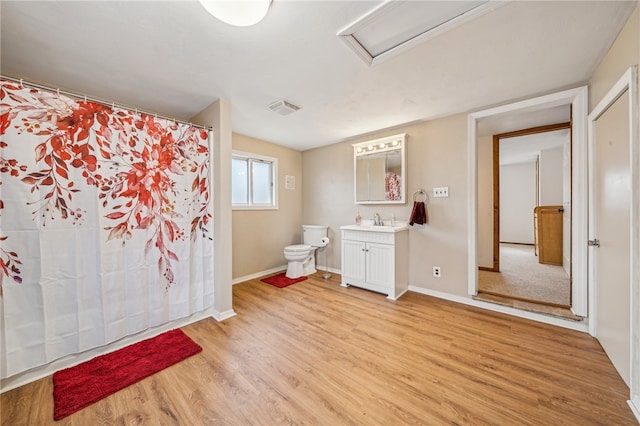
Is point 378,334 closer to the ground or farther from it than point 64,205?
closer to the ground

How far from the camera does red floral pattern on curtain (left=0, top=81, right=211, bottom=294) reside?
150 centimetres

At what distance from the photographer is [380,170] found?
3.41 meters

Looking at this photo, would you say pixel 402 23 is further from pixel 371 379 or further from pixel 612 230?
pixel 371 379

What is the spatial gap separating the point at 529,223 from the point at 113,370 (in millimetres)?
8526

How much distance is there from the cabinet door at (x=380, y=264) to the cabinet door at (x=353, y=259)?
Result: 0.33 feet

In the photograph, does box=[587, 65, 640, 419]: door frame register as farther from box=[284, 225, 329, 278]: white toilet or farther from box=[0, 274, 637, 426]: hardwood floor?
box=[284, 225, 329, 278]: white toilet

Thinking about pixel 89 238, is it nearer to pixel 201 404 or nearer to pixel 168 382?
pixel 168 382

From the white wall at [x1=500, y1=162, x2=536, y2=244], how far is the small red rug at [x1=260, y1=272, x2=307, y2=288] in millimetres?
6308

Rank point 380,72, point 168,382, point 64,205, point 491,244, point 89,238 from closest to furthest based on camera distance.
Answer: point 168,382, point 64,205, point 89,238, point 380,72, point 491,244

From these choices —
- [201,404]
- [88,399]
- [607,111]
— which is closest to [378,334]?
[201,404]

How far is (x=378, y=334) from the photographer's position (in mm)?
2072

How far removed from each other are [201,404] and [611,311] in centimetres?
291

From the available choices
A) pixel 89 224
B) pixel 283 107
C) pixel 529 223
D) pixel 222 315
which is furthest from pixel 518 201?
pixel 89 224

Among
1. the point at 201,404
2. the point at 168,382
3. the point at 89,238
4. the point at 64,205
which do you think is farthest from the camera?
the point at 89,238
